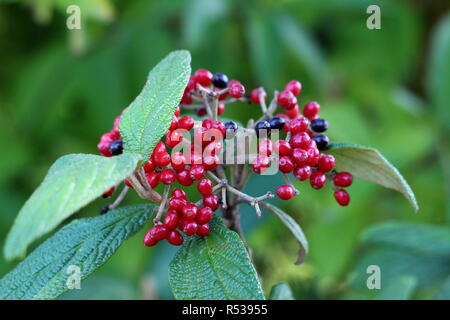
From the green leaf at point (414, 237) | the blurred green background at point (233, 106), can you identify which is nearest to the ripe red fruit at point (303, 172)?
the green leaf at point (414, 237)

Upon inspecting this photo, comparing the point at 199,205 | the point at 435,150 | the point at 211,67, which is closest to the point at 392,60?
the point at 435,150

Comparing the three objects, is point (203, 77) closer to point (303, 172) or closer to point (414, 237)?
point (303, 172)

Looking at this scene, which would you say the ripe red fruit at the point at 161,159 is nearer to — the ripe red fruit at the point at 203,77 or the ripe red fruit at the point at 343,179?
the ripe red fruit at the point at 203,77

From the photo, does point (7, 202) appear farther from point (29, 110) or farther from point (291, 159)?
point (291, 159)

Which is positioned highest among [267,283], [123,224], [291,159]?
[291,159]

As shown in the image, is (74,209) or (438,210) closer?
(74,209)

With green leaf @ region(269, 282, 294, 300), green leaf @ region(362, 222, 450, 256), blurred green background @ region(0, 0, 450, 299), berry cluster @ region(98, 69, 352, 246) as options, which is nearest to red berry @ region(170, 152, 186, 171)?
berry cluster @ region(98, 69, 352, 246)

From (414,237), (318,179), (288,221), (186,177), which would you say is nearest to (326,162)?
(318,179)
